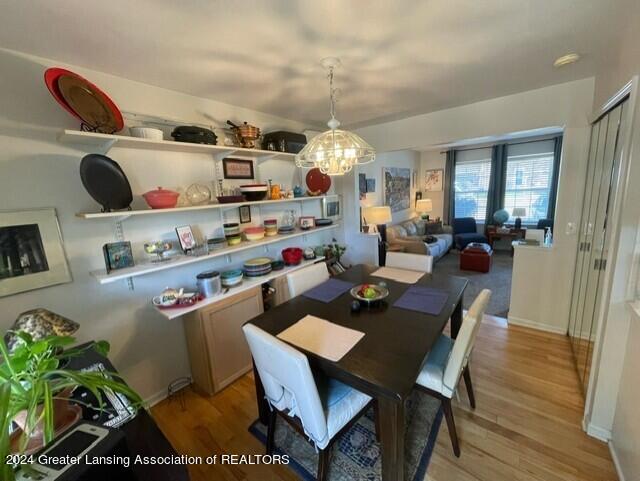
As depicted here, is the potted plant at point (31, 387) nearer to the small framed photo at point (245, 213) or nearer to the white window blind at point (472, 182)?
the small framed photo at point (245, 213)

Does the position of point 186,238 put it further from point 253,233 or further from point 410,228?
point 410,228

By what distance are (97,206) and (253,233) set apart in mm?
1122

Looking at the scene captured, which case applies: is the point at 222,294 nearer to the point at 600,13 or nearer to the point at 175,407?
the point at 175,407

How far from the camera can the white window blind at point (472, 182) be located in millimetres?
5867

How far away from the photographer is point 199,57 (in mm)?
1542

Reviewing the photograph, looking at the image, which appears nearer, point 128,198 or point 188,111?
point 128,198

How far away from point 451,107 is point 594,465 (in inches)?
114

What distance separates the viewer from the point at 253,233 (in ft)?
7.98

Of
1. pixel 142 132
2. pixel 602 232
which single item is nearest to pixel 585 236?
pixel 602 232

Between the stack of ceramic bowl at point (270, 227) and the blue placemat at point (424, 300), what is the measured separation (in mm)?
1421

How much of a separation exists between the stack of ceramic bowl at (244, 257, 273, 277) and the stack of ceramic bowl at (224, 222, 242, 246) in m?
0.24

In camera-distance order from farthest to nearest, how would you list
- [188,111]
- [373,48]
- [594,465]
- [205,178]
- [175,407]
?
1. [205,178]
2. [188,111]
3. [175,407]
4. [373,48]
5. [594,465]

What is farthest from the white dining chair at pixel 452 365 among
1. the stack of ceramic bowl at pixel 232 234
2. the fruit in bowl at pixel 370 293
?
the stack of ceramic bowl at pixel 232 234

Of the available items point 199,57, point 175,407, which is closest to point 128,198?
point 199,57
